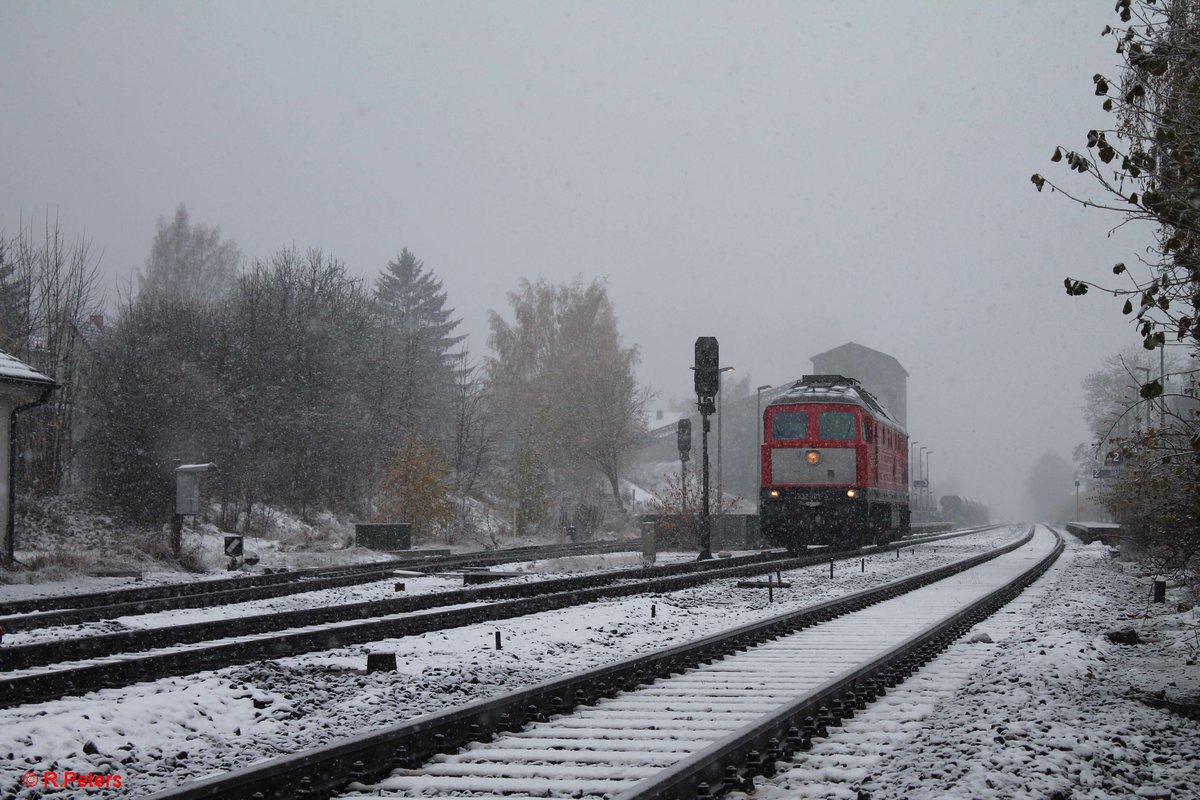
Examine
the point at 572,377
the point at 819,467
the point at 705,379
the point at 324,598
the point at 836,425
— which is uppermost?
the point at 572,377

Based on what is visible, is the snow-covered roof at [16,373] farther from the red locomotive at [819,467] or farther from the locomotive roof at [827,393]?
the locomotive roof at [827,393]

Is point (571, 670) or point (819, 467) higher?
point (819, 467)

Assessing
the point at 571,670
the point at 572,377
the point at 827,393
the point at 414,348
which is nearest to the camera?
the point at 571,670

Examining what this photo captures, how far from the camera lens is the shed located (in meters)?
18.7

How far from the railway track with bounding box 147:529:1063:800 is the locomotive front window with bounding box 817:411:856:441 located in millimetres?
14120

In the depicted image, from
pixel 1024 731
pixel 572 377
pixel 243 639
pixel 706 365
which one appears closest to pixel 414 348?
pixel 572 377

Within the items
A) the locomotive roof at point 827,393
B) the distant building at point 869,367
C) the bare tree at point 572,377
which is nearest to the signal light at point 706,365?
the locomotive roof at point 827,393

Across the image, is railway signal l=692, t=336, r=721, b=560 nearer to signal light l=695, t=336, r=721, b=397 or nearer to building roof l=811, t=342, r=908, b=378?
signal light l=695, t=336, r=721, b=397

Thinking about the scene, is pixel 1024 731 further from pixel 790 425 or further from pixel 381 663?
pixel 790 425

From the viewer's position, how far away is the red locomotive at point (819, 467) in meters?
23.5

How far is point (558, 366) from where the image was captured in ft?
191

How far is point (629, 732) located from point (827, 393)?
19004mm

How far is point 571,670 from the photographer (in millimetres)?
8359

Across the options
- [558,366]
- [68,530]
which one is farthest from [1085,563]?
[558,366]
